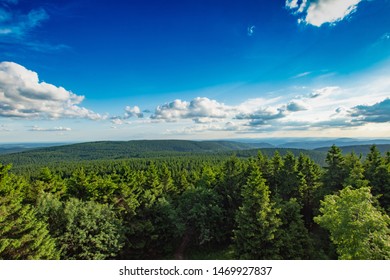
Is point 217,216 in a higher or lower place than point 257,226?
lower

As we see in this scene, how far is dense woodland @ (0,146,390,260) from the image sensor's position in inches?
540

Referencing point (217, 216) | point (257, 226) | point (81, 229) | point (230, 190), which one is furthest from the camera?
point (230, 190)

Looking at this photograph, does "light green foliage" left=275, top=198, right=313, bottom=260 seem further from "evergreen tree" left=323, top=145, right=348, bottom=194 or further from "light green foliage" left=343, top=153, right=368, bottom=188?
"evergreen tree" left=323, top=145, right=348, bottom=194

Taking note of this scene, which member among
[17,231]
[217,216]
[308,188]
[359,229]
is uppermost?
[359,229]

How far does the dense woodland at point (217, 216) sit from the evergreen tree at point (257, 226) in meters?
0.09

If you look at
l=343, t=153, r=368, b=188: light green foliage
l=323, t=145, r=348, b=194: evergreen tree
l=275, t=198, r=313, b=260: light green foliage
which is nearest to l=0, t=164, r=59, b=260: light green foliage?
l=275, t=198, r=313, b=260: light green foliage

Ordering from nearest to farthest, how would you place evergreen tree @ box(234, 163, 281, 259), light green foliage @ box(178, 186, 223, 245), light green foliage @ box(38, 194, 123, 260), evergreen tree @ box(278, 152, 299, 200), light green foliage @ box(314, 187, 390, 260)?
light green foliage @ box(314, 187, 390, 260) < evergreen tree @ box(234, 163, 281, 259) < light green foliage @ box(38, 194, 123, 260) < light green foliage @ box(178, 186, 223, 245) < evergreen tree @ box(278, 152, 299, 200)

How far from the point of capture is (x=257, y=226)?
2084 cm

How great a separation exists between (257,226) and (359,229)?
33.5 ft

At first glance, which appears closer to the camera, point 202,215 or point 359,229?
point 359,229

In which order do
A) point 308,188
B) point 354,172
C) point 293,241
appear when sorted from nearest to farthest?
point 293,241
point 354,172
point 308,188

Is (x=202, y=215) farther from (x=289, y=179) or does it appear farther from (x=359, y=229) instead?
(x=359, y=229)

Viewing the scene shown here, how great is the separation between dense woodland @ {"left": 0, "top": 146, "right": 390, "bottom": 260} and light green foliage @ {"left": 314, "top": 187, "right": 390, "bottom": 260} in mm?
47

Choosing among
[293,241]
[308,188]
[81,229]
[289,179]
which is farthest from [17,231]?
[308,188]
